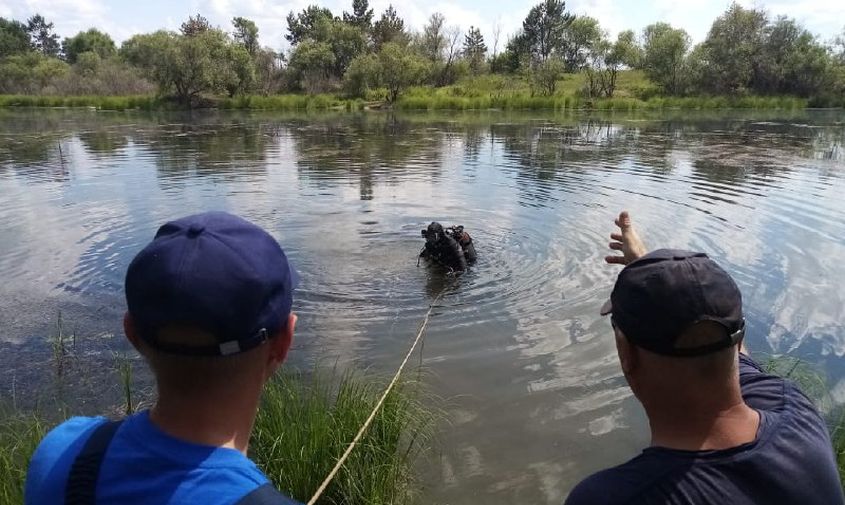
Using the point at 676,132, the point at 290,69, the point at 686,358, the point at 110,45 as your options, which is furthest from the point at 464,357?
the point at 110,45

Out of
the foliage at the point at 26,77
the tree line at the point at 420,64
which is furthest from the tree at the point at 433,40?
the foliage at the point at 26,77

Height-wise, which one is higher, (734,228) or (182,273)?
(182,273)

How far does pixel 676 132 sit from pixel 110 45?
9871 centimetres

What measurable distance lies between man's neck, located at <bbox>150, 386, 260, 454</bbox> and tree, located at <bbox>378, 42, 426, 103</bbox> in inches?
2248

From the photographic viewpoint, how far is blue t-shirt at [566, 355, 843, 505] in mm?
1446

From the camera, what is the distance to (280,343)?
146 cm

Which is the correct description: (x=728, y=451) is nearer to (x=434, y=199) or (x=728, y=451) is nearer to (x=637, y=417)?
(x=637, y=417)

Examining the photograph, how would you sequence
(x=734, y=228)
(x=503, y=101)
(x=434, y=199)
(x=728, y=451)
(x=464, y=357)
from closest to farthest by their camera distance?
(x=728, y=451), (x=464, y=357), (x=734, y=228), (x=434, y=199), (x=503, y=101)

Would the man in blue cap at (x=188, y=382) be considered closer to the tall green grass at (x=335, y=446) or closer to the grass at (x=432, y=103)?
the tall green grass at (x=335, y=446)

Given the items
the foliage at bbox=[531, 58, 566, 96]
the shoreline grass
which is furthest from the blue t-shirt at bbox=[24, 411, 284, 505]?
the foliage at bbox=[531, 58, 566, 96]

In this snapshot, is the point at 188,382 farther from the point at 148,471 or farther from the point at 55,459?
the point at 55,459

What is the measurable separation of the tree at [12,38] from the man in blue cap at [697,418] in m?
95.4

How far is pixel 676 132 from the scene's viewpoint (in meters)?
30.2

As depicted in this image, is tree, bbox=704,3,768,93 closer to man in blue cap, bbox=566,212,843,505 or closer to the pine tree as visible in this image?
the pine tree
